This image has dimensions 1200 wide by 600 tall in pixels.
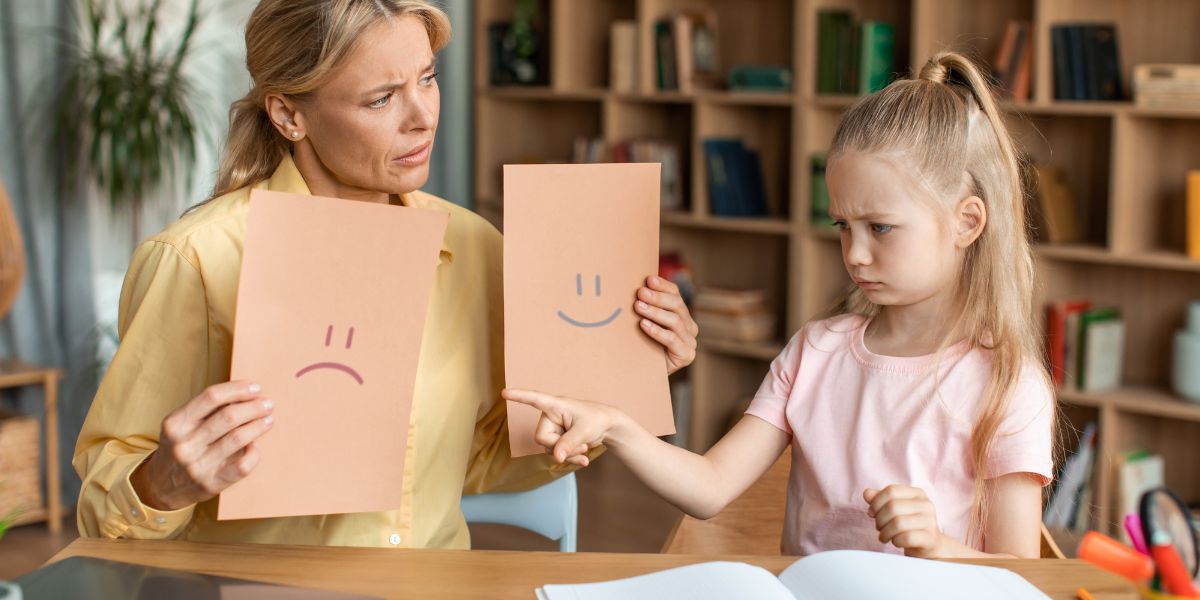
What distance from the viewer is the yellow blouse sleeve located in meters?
1.20

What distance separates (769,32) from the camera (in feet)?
12.9

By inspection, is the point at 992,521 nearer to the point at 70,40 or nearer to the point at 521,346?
the point at 521,346

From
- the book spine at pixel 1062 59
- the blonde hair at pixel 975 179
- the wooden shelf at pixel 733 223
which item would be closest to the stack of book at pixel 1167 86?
the book spine at pixel 1062 59

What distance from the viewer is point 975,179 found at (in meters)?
A: 1.32

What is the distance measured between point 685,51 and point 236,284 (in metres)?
2.70

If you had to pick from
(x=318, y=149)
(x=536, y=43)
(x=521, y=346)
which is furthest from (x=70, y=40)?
(x=521, y=346)

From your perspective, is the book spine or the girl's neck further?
the book spine

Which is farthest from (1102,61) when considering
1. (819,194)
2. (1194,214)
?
(819,194)

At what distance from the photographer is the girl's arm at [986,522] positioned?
1.13 m

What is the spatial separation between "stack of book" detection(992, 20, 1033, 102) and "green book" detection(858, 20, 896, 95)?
34 cm

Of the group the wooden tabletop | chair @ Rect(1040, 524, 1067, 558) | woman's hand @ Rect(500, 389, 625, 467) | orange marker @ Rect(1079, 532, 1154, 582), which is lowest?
chair @ Rect(1040, 524, 1067, 558)

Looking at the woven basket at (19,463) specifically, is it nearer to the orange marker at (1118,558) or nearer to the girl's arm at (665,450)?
the girl's arm at (665,450)

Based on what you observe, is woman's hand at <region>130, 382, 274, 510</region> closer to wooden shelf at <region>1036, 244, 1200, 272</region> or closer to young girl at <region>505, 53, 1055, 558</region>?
young girl at <region>505, 53, 1055, 558</region>

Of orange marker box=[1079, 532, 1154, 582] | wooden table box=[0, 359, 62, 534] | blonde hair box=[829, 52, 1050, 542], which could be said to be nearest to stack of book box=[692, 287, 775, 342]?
wooden table box=[0, 359, 62, 534]
